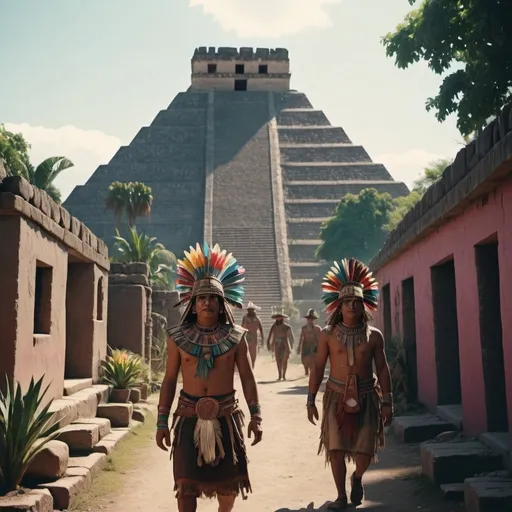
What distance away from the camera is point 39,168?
25.2 metres

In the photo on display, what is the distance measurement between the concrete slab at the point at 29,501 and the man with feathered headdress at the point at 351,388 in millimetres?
2006

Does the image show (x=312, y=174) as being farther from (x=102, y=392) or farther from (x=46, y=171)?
(x=102, y=392)

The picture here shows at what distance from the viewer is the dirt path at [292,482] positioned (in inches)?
238

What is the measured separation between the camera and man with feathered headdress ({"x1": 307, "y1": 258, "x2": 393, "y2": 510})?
18.8 ft

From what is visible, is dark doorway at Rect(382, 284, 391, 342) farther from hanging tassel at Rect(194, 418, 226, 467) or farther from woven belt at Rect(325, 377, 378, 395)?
hanging tassel at Rect(194, 418, 226, 467)

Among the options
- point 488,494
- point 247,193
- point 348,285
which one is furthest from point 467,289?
point 247,193

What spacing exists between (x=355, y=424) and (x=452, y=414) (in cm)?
314

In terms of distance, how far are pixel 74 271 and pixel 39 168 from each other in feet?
50.0

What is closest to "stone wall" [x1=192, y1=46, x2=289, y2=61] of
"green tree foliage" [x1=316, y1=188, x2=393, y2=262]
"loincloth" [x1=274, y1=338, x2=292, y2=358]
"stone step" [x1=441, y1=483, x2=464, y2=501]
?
"green tree foliage" [x1=316, y1=188, x2=393, y2=262]

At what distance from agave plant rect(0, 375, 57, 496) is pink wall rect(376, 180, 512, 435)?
368cm

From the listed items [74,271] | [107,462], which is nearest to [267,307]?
[74,271]

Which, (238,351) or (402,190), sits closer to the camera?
(238,351)

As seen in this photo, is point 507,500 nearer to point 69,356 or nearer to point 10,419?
point 10,419

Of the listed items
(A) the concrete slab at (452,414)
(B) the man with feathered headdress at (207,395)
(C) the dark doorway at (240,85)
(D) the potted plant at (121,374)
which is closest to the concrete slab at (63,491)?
(B) the man with feathered headdress at (207,395)
